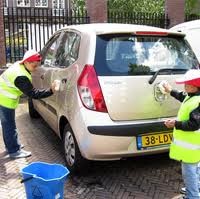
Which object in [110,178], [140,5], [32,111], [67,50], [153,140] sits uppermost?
[140,5]

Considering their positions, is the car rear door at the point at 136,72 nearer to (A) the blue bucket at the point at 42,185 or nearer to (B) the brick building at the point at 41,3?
(A) the blue bucket at the point at 42,185

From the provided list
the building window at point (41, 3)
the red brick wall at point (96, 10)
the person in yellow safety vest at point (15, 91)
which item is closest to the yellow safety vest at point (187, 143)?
the person in yellow safety vest at point (15, 91)

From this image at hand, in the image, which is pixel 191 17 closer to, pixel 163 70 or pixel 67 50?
pixel 67 50

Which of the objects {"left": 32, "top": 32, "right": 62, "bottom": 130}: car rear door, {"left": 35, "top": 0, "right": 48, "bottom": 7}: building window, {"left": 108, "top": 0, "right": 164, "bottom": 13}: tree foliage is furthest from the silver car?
{"left": 35, "top": 0, "right": 48, "bottom": 7}: building window

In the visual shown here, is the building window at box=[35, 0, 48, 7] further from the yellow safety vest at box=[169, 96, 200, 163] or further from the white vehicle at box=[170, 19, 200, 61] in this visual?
the yellow safety vest at box=[169, 96, 200, 163]

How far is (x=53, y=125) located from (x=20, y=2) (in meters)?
43.6

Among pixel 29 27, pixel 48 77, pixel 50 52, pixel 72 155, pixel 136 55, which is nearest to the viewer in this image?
pixel 136 55

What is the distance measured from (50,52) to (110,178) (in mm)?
2250

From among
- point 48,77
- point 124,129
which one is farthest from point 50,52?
point 124,129

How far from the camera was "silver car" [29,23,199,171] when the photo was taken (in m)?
4.34

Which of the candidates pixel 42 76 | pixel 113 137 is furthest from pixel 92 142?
pixel 42 76

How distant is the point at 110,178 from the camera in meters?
4.93

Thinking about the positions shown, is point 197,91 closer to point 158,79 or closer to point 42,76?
point 158,79

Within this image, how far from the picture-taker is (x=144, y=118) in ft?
14.7
